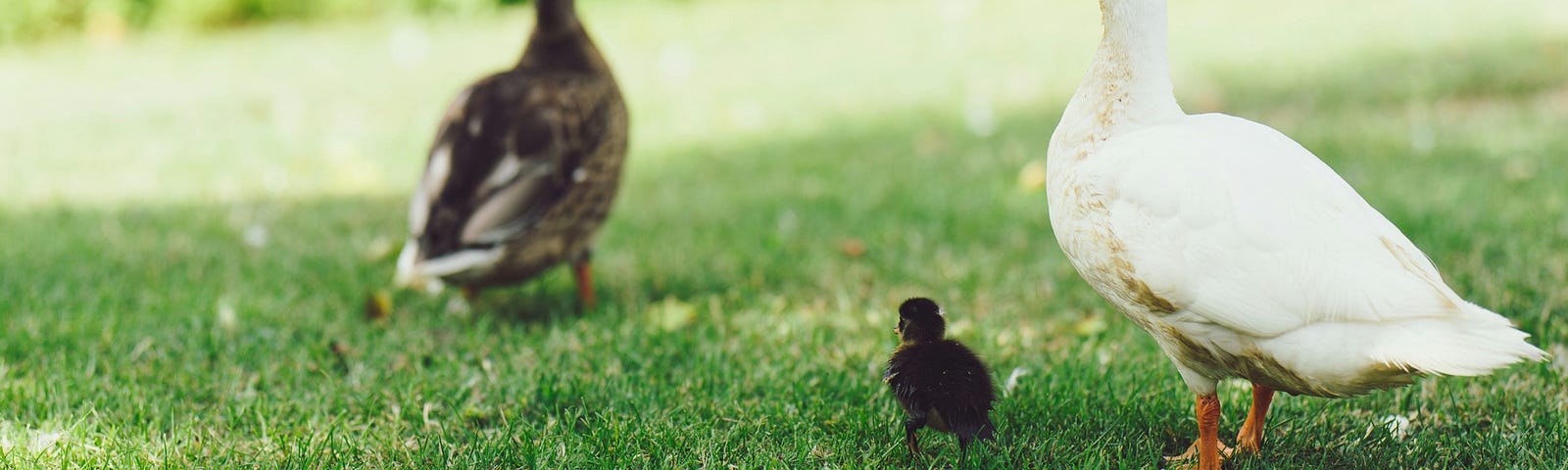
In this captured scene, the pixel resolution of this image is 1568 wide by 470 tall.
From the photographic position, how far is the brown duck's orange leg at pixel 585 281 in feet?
13.7

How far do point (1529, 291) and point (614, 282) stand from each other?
3166mm

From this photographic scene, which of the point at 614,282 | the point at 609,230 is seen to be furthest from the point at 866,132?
the point at 614,282

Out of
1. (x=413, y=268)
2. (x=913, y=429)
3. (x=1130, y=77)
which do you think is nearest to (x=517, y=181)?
(x=413, y=268)

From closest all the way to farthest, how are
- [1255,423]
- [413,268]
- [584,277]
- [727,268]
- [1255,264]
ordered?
[1255,264], [1255,423], [413,268], [584,277], [727,268]

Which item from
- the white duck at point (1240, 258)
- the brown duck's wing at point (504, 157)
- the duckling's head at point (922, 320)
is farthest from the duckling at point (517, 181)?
the white duck at point (1240, 258)

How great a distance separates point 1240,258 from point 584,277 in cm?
256

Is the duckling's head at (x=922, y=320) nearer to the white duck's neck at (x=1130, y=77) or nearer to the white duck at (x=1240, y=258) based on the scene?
the white duck at (x=1240, y=258)

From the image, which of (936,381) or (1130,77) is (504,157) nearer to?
(936,381)

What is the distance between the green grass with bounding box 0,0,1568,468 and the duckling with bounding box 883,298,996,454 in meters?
0.17

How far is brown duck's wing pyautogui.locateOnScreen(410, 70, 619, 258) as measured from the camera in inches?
148

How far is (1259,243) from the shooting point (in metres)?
2.17

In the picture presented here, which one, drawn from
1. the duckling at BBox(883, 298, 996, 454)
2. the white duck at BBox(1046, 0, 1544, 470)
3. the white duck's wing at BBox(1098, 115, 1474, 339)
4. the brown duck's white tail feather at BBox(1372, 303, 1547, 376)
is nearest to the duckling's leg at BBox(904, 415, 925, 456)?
the duckling at BBox(883, 298, 996, 454)

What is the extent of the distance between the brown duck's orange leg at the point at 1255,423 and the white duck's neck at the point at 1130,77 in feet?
2.15

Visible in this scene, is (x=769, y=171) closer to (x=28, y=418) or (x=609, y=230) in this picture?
(x=609, y=230)
